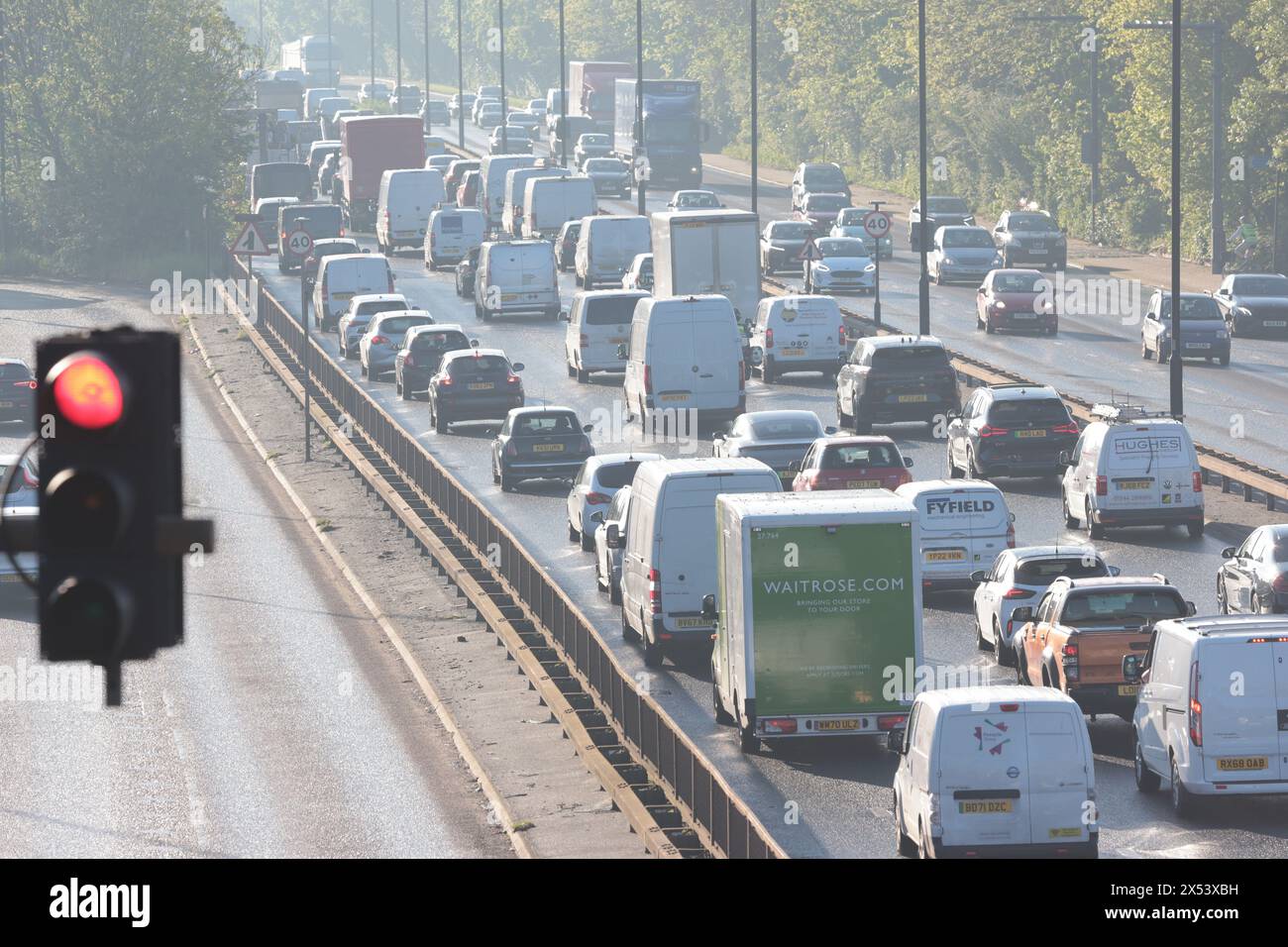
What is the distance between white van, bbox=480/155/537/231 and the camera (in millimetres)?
85625

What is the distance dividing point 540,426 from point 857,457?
24.7 feet

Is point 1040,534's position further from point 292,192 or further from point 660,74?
point 660,74

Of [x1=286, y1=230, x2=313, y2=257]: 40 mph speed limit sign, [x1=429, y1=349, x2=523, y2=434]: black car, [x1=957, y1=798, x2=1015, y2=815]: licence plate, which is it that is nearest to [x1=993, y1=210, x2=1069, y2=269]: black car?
[x1=429, y1=349, x2=523, y2=434]: black car

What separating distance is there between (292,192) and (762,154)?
36.8 meters

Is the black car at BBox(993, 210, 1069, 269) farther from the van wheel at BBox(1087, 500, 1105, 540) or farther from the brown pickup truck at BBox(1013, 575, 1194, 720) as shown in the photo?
the brown pickup truck at BBox(1013, 575, 1194, 720)

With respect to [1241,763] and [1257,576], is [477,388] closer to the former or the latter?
[1257,576]

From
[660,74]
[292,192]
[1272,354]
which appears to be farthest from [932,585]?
[660,74]

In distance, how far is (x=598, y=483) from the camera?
109 ft

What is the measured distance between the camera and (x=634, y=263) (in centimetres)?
6056

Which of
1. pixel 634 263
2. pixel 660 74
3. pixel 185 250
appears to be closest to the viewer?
pixel 634 263

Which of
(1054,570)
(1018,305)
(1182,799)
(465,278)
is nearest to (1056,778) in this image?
(1182,799)

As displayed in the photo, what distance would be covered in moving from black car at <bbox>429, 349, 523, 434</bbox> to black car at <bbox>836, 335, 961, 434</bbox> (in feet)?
22.4

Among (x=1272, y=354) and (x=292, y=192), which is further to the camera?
(x=292, y=192)

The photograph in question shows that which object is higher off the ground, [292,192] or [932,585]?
[292,192]
